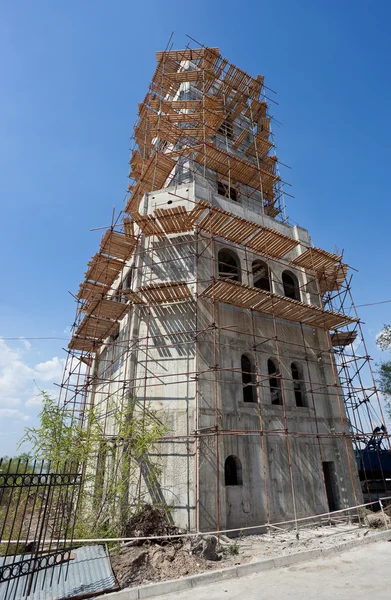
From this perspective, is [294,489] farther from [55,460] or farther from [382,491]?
[382,491]

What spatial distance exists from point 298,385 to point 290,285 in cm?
531

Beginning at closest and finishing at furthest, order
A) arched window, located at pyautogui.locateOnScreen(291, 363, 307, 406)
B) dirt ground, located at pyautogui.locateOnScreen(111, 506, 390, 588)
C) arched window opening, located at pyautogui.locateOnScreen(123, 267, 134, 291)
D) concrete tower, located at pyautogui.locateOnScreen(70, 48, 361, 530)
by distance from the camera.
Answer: dirt ground, located at pyautogui.locateOnScreen(111, 506, 390, 588), concrete tower, located at pyautogui.locateOnScreen(70, 48, 361, 530), arched window, located at pyautogui.locateOnScreen(291, 363, 307, 406), arched window opening, located at pyautogui.locateOnScreen(123, 267, 134, 291)

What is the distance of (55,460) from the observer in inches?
393

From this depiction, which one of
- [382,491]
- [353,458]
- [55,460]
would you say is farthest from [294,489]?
[382,491]

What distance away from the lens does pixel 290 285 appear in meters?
18.1

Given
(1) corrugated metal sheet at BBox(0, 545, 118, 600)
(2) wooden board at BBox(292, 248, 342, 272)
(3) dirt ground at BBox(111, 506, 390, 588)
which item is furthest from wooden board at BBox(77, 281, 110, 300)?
(1) corrugated metal sheet at BBox(0, 545, 118, 600)

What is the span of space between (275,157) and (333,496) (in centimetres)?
2093

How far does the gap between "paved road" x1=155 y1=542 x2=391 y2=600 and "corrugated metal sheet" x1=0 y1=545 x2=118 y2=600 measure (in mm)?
1188

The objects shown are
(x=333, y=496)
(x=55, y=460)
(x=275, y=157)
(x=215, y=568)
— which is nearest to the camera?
(x=215, y=568)

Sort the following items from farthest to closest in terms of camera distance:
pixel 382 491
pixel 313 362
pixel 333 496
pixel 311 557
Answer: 1. pixel 382 491
2. pixel 313 362
3. pixel 333 496
4. pixel 311 557

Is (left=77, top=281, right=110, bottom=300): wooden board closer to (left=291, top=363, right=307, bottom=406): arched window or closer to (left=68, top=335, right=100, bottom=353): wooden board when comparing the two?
(left=68, top=335, right=100, bottom=353): wooden board

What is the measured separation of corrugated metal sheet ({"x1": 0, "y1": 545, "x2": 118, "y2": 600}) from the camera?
610 centimetres

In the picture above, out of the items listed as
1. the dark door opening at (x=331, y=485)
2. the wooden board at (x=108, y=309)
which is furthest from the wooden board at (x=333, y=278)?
the wooden board at (x=108, y=309)

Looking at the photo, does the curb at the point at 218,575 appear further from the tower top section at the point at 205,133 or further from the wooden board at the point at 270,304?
the tower top section at the point at 205,133
